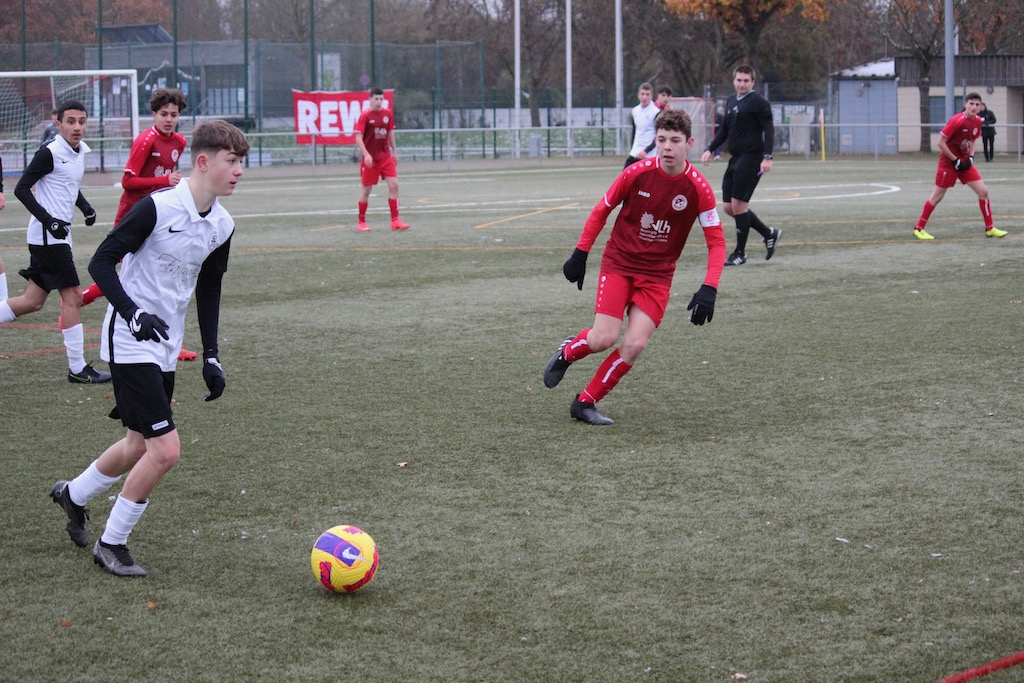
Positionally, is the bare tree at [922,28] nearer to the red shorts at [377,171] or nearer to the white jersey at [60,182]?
the red shorts at [377,171]

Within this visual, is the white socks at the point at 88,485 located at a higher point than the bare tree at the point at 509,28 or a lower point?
lower

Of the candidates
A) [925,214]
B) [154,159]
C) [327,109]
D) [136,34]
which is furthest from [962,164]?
[136,34]

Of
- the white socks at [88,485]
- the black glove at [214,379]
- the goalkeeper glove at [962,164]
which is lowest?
the white socks at [88,485]

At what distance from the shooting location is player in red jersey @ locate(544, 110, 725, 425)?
21.9ft

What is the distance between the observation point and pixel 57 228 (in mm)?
8211

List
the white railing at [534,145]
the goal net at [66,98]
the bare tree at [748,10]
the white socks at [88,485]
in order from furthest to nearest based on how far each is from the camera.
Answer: the bare tree at [748,10] < the white railing at [534,145] < the goal net at [66,98] < the white socks at [88,485]

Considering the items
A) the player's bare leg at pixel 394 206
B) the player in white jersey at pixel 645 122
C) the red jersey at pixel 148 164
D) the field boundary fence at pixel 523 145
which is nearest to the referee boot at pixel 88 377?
the red jersey at pixel 148 164

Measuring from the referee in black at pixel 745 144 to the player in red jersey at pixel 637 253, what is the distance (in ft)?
21.1

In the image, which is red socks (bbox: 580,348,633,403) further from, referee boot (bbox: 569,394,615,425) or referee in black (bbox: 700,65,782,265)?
referee in black (bbox: 700,65,782,265)

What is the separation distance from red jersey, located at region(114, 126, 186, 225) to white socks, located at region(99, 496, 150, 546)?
17.2ft

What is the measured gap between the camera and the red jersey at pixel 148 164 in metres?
9.31

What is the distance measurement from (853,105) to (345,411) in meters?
46.5

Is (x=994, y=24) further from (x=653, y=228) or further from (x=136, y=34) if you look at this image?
(x=653, y=228)

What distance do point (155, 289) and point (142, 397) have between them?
1.43ft
